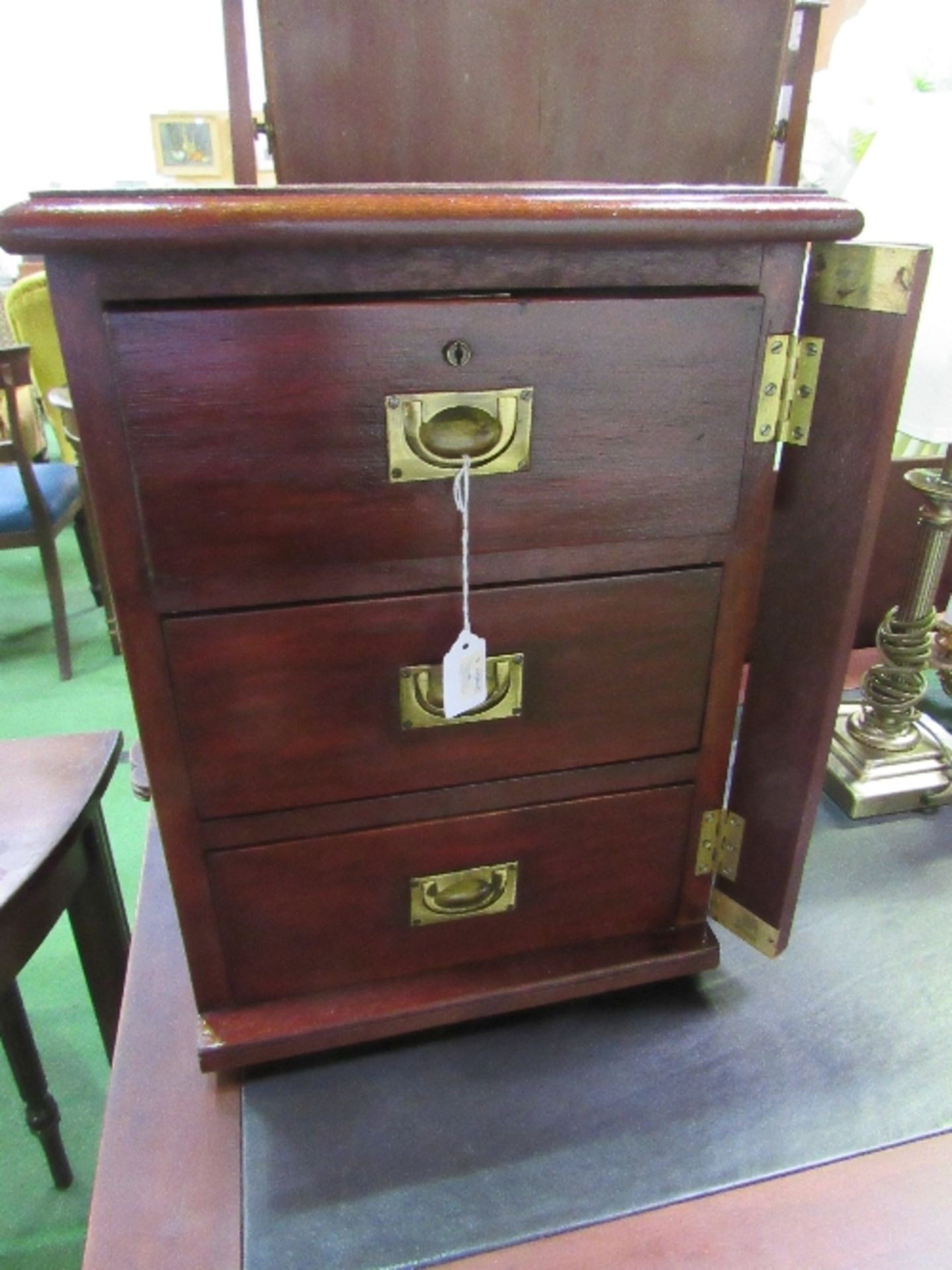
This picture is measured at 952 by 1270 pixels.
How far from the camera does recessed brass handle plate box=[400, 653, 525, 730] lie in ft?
1.68

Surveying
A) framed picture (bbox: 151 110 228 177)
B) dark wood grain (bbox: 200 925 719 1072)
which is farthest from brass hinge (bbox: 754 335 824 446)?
framed picture (bbox: 151 110 228 177)

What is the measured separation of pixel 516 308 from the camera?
442 mm

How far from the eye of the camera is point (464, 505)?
1.54ft

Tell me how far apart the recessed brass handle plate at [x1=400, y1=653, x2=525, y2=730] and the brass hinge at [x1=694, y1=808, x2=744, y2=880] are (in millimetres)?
176

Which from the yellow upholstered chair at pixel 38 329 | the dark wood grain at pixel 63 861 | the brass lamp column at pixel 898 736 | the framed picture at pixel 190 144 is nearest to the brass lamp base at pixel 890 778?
the brass lamp column at pixel 898 736

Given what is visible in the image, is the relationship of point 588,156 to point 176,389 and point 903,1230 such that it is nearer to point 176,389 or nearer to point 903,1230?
point 176,389

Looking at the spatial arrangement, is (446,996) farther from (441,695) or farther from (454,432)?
(454,432)

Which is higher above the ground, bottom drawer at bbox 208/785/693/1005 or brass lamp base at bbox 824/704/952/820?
bottom drawer at bbox 208/785/693/1005

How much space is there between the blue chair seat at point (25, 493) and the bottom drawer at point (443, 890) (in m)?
1.63

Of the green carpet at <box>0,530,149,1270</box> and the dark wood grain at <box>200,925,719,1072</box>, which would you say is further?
the green carpet at <box>0,530,149,1270</box>

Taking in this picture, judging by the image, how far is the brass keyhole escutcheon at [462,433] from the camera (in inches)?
17.9

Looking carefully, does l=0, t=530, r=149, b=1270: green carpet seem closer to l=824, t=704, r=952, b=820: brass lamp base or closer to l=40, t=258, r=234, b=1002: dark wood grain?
l=40, t=258, r=234, b=1002: dark wood grain

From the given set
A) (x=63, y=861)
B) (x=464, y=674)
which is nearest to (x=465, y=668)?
(x=464, y=674)

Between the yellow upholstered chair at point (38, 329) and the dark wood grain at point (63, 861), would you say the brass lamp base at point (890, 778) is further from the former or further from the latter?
the yellow upholstered chair at point (38, 329)
